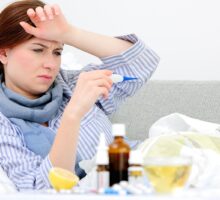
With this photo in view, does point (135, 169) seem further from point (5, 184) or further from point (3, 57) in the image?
point (3, 57)

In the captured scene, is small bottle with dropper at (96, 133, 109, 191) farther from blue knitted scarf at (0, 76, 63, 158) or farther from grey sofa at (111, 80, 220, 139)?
grey sofa at (111, 80, 220, 139)

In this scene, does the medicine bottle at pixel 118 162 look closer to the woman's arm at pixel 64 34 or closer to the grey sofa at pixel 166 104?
the woman's arm at pixel 64 34

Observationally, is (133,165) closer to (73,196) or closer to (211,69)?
(73,196)

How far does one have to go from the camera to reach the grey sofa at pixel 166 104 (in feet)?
7.11

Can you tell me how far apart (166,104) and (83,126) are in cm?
49

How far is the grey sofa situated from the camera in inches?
85.3

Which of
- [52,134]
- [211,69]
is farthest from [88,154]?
[211,69]

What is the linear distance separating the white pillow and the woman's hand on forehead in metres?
0.44

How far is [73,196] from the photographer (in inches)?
36.3

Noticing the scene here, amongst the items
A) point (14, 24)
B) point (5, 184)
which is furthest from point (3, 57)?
point (5, 184)

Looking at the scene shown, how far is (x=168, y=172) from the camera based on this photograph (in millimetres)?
962

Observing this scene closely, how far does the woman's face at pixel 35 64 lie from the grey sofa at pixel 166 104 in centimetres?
46

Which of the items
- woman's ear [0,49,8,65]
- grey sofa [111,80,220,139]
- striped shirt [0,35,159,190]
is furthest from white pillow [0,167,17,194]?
grey sofa [111,80,220,139]

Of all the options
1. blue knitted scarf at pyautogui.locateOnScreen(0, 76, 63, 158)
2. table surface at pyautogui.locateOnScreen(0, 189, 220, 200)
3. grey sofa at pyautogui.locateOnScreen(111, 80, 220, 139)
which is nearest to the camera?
table surface at pyautogui.locateOnScreen(0, 189, 220, 200)
